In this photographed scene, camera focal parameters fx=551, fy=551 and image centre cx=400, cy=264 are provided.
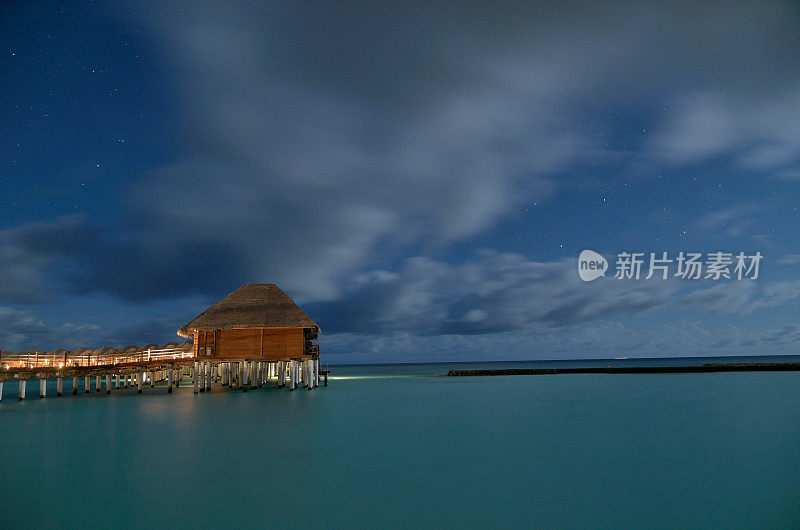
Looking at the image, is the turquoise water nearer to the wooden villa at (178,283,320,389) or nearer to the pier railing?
the wooden villa at (178,283,320,389)

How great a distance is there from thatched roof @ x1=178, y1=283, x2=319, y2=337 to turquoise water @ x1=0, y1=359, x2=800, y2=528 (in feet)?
22.7

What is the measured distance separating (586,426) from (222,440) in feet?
34.9

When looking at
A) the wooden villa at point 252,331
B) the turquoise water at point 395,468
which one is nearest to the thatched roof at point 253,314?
the wooden villa at point 252,331

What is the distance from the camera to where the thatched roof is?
27219 millimetres

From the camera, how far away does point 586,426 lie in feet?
55.4

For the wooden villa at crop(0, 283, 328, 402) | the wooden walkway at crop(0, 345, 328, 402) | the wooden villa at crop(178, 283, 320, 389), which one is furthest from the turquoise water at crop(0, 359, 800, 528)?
the wooden villa at crop(178, 283, 320, 389)

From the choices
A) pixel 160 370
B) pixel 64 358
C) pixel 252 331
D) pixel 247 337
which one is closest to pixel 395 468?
pixel 252 331

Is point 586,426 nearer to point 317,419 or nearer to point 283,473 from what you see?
point 317,419

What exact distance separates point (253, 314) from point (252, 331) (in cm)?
107

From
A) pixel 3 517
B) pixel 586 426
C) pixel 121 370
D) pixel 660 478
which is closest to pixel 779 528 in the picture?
pixel 660 478

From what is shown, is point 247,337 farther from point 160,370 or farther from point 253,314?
point 160,370

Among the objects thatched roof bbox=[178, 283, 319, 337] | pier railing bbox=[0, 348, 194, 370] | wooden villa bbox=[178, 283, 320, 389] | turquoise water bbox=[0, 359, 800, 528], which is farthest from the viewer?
pier railing bbox=[0, 348, 194, 370]

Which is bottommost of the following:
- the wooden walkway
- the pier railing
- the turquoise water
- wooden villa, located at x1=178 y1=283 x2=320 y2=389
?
the turquoise water

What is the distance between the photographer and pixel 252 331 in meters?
28.2
